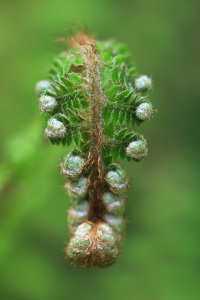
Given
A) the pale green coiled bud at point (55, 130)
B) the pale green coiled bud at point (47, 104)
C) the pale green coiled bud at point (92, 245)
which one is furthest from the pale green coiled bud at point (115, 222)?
the pale green coiled bud at point (47, 104)

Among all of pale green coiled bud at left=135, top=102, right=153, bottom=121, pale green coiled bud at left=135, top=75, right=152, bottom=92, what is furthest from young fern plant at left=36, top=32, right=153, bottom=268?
pale green coiled bud at left=135, top=75, right=152, bottom=92

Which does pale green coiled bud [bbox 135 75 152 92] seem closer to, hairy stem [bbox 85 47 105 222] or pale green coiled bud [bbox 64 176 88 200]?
hairy stem [bbox 85 47 105 222]

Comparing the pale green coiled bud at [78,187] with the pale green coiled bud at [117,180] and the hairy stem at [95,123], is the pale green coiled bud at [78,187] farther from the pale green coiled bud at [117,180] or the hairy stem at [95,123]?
the pale green coiled bud at [117,180]

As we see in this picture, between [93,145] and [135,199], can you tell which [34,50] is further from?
[93,145]

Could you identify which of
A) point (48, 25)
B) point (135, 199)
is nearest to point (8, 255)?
point (135, 199)

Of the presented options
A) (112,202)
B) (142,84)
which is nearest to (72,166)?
(112,202)

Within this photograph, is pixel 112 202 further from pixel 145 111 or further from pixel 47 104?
pixel 47 104
